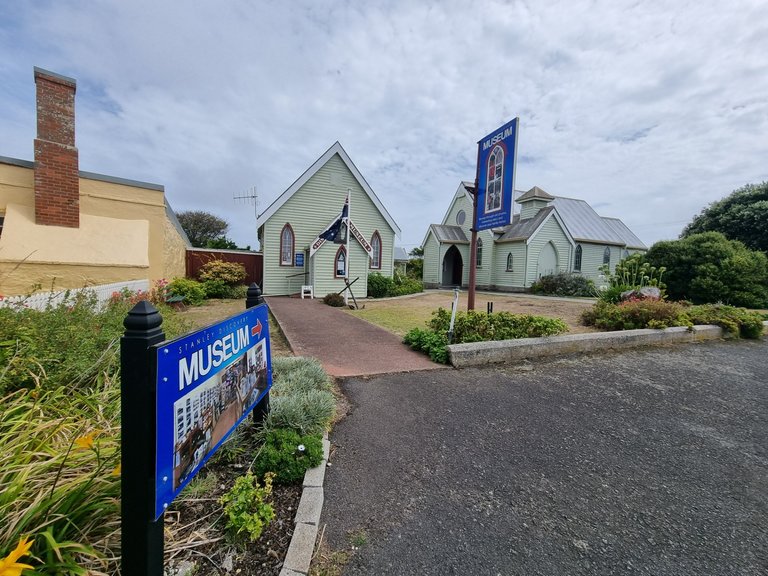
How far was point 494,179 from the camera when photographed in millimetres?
7836

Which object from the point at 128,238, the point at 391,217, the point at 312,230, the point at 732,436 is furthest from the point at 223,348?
the point at 391,217

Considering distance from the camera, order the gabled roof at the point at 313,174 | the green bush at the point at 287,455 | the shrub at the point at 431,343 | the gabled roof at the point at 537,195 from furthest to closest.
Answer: the gabled roof at the point at 537,195 < the gabled roof at the point at 313,174 < the shrub at the point at 431,343 < the green bush at the point at 287,455

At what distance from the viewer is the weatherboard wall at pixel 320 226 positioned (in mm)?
16562

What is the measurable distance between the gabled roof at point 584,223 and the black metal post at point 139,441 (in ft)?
90.3

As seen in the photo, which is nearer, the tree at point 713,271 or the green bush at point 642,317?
the green bush at point 642,317

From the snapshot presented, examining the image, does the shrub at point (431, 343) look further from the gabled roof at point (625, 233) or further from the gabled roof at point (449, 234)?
the gabled roof at point (625, 233)

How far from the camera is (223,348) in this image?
209 centimetres

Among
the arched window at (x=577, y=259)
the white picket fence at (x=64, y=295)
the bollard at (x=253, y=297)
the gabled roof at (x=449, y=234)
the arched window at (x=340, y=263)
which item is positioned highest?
the gabled roof at (x=449, y=234)

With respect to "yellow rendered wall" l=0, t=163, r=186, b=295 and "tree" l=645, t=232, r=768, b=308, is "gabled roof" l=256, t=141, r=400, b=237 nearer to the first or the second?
"yellow rendered wall" l=0, t=163, r=186, b=295

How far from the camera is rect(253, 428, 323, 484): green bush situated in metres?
2.63

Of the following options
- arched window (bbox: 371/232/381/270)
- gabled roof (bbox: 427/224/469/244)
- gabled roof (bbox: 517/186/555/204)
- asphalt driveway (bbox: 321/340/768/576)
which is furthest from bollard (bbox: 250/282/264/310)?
gabled roof (bbox: 517/186/555/204)

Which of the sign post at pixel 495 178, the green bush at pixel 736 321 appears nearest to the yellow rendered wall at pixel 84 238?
the sign post at pixel 495 178

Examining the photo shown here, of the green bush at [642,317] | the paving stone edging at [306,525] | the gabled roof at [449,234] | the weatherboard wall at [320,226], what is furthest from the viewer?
the gabled roof at [449,234]

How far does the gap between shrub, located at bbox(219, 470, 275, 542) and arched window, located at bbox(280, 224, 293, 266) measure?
16.1 metres
